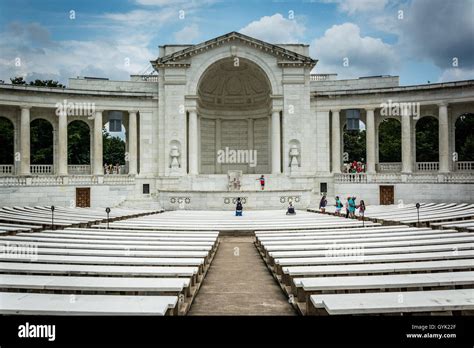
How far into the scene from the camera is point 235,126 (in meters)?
58.4

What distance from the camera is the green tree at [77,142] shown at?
65.4 metres

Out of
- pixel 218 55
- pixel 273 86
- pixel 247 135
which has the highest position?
pixel 218 55

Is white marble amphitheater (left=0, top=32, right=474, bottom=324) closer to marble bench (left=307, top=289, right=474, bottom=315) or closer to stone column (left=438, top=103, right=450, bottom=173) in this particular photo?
stone column (left=438, top=103, right=450, bottom=173)

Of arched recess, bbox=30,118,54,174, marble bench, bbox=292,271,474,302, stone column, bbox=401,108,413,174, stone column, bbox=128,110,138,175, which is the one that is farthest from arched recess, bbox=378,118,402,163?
marble bench, bbox=292,271,474,302

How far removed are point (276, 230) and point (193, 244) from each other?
26.9 feet

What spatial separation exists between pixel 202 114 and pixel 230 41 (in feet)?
38.4

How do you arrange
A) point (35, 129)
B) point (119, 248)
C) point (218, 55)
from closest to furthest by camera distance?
Answer: point (119, 248) < point (218, 55) < point (35, 129)

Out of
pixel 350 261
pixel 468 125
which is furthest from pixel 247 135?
pixel 350 261

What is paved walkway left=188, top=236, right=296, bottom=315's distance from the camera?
29.4 feet

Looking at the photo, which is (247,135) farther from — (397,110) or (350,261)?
(350,261)

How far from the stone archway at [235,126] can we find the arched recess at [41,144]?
84.4 ft

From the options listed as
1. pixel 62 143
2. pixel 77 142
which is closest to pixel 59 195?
pixel 62 143

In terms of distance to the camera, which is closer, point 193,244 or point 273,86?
point 193,244
